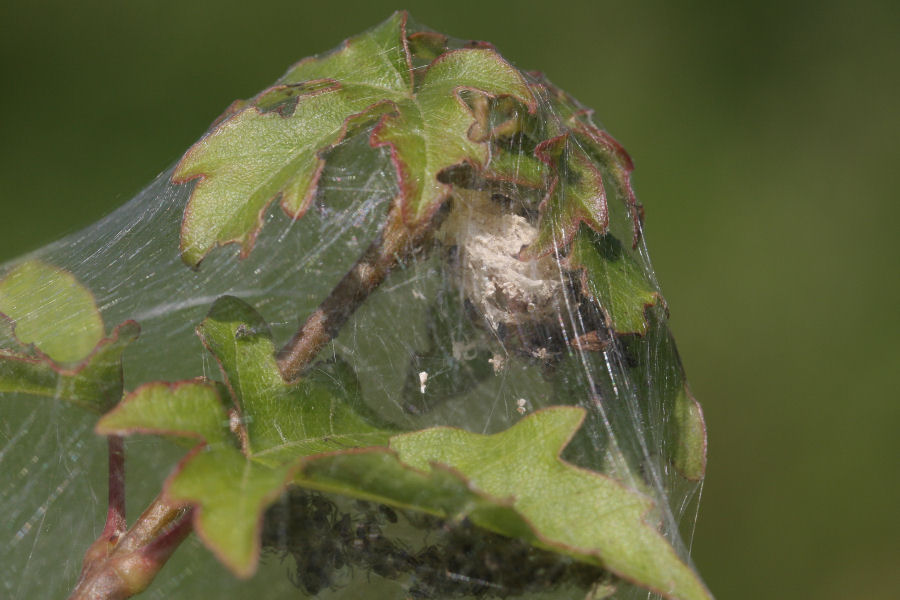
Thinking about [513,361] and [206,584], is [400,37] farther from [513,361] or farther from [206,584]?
[206,584]

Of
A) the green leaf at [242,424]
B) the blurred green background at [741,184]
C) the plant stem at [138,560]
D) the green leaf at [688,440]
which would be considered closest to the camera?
the green leaf at [242,424]

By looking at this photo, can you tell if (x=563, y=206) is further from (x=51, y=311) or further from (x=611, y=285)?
(x=51, y=311)

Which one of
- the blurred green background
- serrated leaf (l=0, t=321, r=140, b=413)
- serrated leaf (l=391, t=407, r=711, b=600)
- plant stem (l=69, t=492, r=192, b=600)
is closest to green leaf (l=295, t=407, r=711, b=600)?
serrated leaf (l=391, t=407, r=711, b=600)

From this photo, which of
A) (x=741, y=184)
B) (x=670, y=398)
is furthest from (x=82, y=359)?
(x=741, y=184)

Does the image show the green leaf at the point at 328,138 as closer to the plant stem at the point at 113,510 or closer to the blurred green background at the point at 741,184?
the plant stem at the point at 113,510

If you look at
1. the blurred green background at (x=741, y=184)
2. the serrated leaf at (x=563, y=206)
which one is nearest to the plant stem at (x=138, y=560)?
the serrated leaf at (x=563, y=206)

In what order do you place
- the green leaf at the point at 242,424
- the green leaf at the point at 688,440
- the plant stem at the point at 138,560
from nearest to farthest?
1. the green leaf at the point at 242,424
2. the plant stem at the point at 138,560
3. the green leaf at the point at 688,440

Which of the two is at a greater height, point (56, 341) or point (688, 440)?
point (56, 341)

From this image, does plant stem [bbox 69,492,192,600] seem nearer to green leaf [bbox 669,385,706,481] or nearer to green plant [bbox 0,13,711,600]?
green plant [bbox 0,13,711,600]
